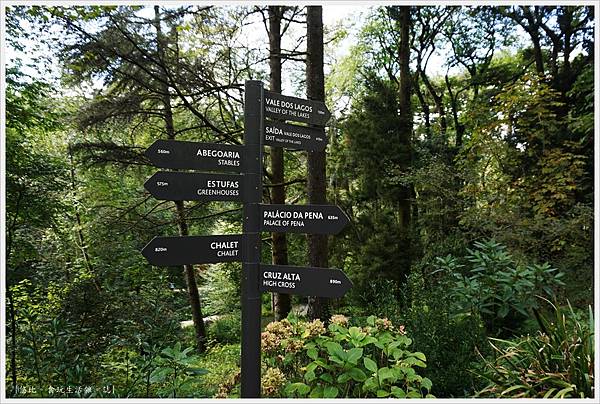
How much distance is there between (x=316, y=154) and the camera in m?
5.54

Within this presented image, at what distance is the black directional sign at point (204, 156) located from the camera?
2531mm

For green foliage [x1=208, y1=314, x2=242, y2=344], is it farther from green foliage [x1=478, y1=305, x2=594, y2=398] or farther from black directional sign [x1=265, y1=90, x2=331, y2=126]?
black directional sign [x1=265, y1=90, x2=331, y2=126]

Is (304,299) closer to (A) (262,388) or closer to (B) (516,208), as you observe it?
(B) (516,208)

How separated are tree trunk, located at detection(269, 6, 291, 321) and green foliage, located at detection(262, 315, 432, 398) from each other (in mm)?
3637

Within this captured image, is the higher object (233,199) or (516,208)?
(516,208)

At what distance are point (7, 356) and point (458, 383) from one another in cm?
498

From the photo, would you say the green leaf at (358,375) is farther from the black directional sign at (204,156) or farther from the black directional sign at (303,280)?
the black directional sign at (204,156)

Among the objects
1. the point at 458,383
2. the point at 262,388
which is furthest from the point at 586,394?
the point at 262,388

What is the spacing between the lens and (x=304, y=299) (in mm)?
11734

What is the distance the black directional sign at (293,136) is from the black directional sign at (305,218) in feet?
1.48

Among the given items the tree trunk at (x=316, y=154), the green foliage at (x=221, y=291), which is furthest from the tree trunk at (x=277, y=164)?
the green foliage at (x=221, y=291)

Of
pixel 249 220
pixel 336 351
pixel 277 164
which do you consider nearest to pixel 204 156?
pixel 249 220

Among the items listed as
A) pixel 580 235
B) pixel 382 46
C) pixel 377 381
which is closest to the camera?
pixel 377 381

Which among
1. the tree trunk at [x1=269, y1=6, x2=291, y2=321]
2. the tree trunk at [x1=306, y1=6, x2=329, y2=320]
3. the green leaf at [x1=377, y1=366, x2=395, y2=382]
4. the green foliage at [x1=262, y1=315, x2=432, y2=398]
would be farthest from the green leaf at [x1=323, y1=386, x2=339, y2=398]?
the tree trunk at [x1=269, y1=6, x2=291, y2=321]
